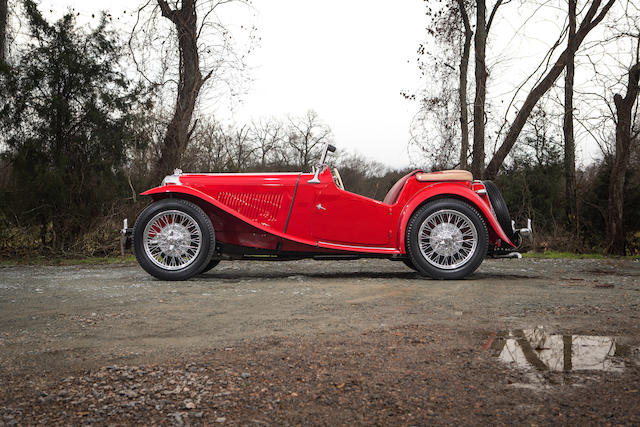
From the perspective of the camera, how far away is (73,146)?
9109 millimetres

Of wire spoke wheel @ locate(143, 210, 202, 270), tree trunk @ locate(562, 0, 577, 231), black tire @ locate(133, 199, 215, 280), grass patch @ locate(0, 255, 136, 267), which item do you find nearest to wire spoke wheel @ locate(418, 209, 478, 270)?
black tire @ locate(133, 199, 215, 280)

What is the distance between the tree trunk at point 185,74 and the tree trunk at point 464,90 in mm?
6199

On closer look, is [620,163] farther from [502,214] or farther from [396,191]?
[396,191]

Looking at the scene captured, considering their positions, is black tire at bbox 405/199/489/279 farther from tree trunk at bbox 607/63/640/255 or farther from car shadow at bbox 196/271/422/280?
tree trunk at bbox 607/63/640/255

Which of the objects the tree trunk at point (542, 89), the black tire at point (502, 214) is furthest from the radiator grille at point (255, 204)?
the tree trunk at point (542, 89)

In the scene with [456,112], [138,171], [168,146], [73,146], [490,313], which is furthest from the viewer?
[456,112]

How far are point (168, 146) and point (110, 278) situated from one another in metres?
4.57

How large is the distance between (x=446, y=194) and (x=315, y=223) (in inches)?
59.1

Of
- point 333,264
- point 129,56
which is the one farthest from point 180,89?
point 333,264

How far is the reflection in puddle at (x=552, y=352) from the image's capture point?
9.35 ft

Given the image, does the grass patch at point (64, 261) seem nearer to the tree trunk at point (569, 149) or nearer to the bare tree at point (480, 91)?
the bare tree at point (480, 91)

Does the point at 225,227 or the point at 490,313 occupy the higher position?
the point at 225,227

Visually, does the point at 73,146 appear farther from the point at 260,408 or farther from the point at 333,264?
the point at 260,408

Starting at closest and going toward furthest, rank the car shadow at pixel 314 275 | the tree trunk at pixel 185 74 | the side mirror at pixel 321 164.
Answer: the side mirror at pixel 321 164, the car shadow at pixel 314 275, the tree trunk at pixel 185 74
